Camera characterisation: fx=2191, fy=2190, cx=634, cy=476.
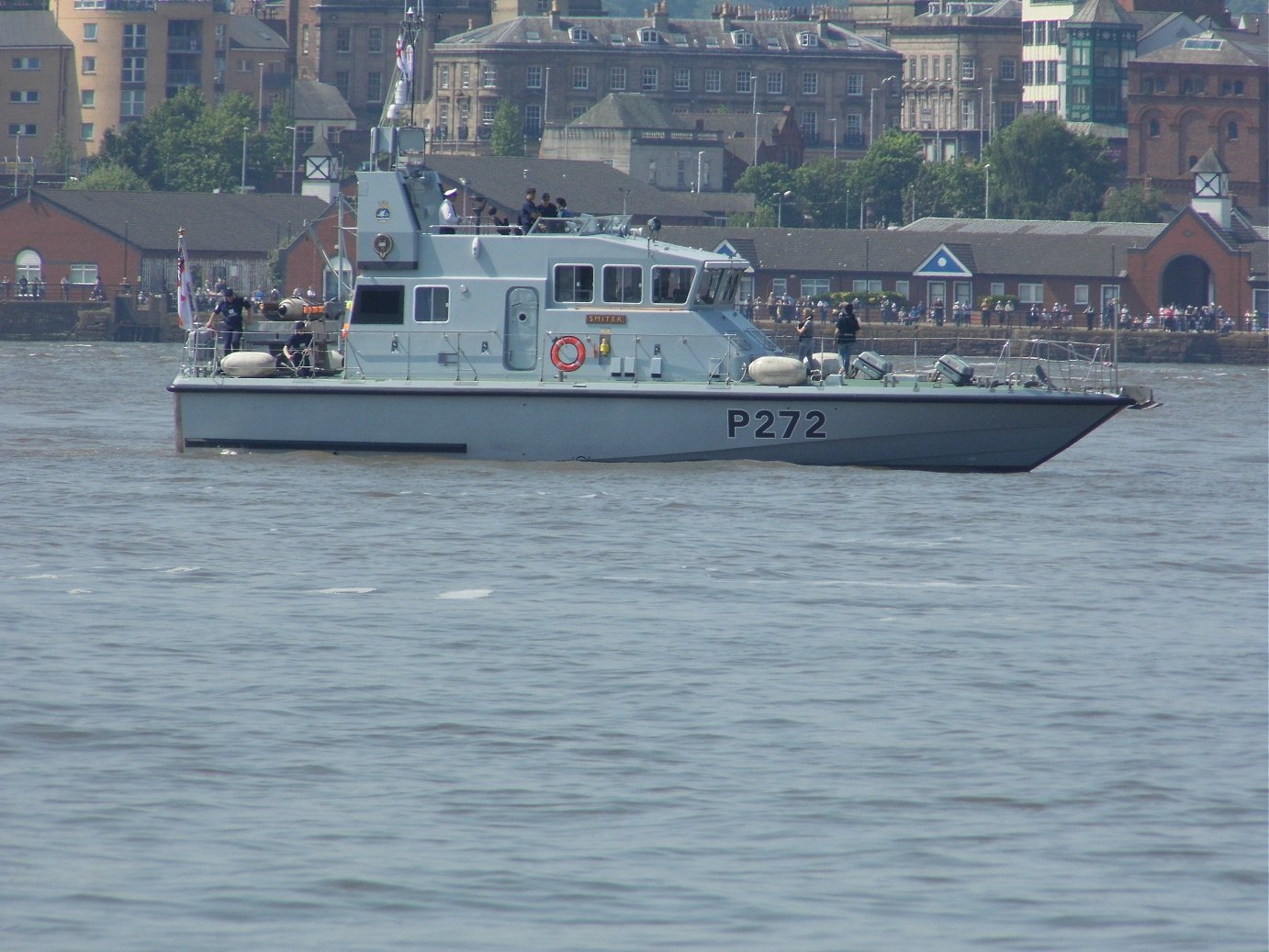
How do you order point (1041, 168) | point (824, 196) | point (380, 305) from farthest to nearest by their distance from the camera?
1. point (824, 196)
2. point (1041, 168)
3. point (380, 305)

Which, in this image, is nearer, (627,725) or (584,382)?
(627,725)

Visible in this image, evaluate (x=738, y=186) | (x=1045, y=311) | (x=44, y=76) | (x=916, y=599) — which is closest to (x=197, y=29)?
(x=44, y=76)

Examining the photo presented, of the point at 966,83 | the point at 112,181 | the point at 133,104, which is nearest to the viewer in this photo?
the point at 112,181

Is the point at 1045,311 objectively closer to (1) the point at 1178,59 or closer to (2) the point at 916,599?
(1) the point at 1178,59

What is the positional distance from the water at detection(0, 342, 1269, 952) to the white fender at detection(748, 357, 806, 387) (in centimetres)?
191

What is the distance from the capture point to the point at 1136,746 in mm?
13398

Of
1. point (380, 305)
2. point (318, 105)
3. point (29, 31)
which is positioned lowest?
point (380, 305)

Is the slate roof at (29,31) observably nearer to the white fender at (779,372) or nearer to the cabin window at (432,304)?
the cabin window at (432,304)

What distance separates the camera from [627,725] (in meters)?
13.7

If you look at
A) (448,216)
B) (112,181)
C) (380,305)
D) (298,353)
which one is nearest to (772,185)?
(112,181)

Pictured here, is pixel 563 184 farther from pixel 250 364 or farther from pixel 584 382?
pixel 584 382

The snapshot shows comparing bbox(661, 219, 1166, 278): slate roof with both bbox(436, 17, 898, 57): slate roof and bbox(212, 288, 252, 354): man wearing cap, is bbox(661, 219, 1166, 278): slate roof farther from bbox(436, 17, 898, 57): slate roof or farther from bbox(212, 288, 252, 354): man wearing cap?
bbox(212, 288, 252, 354): man wearing cap

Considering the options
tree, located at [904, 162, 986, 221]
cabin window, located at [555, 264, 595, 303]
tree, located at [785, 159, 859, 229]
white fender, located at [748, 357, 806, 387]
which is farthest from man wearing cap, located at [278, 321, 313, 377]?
tree, located at [785, 159, 859, 229]

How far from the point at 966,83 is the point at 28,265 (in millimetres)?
94714
